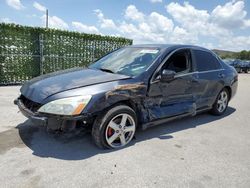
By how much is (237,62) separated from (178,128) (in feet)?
79.2

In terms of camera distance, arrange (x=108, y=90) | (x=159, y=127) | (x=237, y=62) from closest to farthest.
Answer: (x=108, y=90), (x=159, y=127), (x=237, y=62)

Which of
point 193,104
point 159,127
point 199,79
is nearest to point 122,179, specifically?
point 159,127

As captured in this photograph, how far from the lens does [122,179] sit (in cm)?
286

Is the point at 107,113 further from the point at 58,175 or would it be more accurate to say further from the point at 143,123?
the point at 58,175

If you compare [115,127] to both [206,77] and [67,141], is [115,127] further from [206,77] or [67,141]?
[206,77]

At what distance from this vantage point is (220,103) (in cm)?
580

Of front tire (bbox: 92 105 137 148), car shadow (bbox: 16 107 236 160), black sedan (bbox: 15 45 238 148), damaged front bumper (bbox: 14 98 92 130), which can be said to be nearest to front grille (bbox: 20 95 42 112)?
black sedan (bbox: 15 45 238 148)

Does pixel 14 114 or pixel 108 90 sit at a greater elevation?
pixel 108 90

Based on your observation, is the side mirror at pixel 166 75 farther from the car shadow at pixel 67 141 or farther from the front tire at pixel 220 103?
the front tire at pixel 220 103

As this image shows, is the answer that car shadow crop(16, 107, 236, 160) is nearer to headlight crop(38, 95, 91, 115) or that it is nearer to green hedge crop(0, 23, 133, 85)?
headlight crop(38, 95, 91, 115)

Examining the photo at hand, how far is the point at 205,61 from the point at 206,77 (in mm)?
381

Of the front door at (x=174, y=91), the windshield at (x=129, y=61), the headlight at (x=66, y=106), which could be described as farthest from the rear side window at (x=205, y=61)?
the headlight at (x=66, y=106)

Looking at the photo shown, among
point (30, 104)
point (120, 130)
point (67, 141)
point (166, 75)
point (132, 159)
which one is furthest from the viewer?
point (166, 75)

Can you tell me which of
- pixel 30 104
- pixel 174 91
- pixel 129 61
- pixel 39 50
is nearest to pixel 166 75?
pixel 174 91
